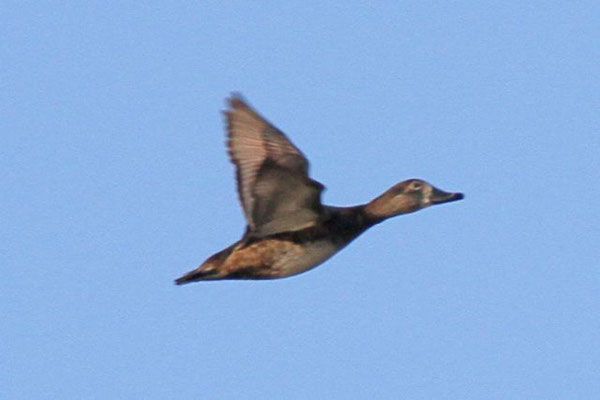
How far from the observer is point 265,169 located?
15.0 meters

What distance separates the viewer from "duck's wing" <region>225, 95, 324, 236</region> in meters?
14.8

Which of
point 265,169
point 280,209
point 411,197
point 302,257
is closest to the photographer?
point 265,169

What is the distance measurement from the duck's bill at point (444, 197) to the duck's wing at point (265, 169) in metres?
1.67

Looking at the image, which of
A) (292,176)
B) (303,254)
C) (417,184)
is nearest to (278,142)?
(292,176)

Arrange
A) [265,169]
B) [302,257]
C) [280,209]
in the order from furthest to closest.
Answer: [302,257]
[280,209]
[265,169]

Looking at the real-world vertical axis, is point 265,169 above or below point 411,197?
above

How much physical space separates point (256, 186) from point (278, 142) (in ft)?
1.70

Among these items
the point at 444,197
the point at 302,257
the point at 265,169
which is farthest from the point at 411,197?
the point at 265,169

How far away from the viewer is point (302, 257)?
15625mm

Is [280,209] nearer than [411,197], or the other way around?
[280,209]

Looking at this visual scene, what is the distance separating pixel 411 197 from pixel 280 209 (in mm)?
1759

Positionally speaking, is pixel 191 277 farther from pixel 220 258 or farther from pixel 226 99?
pixel 226 99

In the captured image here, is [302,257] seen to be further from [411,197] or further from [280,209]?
[411,197]

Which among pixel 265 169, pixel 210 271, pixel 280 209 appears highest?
pixel 265 169
